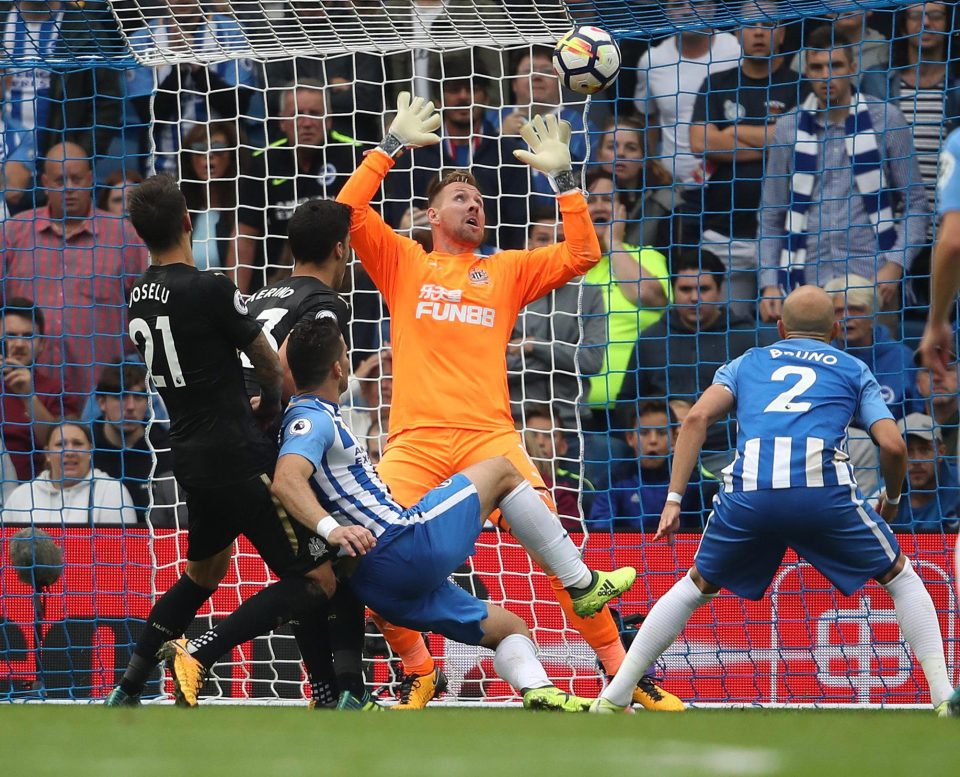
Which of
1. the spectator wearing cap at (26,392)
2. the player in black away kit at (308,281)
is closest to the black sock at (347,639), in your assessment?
the player in black away kit at (308,281)

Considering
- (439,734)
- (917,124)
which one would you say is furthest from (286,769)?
(917,124)

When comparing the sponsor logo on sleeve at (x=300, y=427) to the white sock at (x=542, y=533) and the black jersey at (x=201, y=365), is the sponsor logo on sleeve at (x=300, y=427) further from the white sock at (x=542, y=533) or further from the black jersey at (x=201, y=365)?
the white sock at (x=542, y=533)

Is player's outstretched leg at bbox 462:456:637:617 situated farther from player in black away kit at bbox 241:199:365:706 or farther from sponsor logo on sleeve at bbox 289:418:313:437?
player in black away kit at bbox 241:199:365:706

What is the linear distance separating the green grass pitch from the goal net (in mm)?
3114

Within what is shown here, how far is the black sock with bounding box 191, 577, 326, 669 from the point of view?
5.39 metres

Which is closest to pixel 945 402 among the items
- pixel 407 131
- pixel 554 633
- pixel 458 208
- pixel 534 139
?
pixel 554 633

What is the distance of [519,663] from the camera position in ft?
18.2

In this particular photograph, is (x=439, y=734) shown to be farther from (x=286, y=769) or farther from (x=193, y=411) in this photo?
(x=193, y=411)

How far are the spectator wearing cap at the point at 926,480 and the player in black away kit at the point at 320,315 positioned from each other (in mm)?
3260

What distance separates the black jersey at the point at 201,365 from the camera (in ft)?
17.5

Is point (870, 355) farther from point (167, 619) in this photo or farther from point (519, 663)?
point (167, 619)

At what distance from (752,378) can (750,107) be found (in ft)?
11.2

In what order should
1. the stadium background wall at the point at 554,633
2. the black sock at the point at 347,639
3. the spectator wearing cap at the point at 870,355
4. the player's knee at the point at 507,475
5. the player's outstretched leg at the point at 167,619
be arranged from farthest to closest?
1. the spectator wearing cap at the point at 870,355
2. the stadium background wall at the point at 554,633
3. the black sock at the point at 347,639
4. the player's outstretched leg at the point at 167,619
5. the player's knee at the point at 507,475

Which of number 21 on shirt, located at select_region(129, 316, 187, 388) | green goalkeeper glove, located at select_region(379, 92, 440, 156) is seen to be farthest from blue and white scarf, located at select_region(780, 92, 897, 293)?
number 21 on shirt, located at select_region(129, 316, 187, 388)
